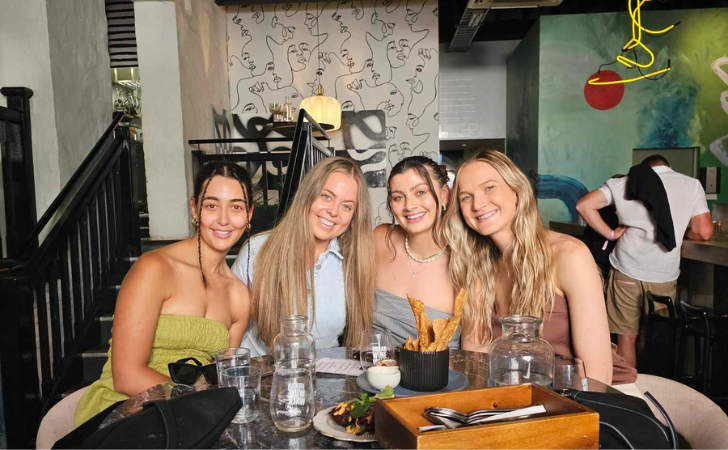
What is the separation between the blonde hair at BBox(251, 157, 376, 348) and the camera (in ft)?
7.24

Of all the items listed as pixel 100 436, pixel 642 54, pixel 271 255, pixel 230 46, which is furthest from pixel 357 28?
pixel 100 436

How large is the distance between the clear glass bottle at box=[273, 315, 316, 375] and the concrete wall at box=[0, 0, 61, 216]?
2.77 meters

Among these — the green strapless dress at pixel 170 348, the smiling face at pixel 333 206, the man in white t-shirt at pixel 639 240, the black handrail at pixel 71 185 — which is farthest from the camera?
the man in white t-shirt at pixel 639 240

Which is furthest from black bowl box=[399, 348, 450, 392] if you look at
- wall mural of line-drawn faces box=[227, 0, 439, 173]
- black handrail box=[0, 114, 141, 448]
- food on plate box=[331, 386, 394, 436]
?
wall mural of line-drawn faces box=[227, 0, 439, 173]

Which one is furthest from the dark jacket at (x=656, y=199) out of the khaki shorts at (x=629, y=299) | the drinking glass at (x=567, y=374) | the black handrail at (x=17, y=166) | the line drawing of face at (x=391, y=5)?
the line drawing of face at (x=391, y=5)

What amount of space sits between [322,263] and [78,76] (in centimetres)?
264

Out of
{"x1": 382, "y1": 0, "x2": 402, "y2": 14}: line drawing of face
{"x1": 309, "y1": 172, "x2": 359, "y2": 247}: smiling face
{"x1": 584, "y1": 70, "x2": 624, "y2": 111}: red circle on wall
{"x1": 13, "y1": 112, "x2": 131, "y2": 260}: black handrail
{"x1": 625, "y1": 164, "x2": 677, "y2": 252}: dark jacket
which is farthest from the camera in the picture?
{"x1": 584, "y1": 70, "x2": 624, "y2": 111}: red circle on wall

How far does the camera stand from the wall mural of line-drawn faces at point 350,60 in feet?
23.3

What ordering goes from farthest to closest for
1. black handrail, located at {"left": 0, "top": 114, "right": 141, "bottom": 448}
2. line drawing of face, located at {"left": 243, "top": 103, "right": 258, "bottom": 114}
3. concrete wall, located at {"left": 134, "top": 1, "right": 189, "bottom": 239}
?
line drawing of face, located at {"left": 243, "top": 103, "right": 258, "bottom": 114} → concrete wall, located at {"left": 134, "top": 1, "right": 189, "bottom": 239} → black handrail, located at {"left": 0, "top": 114, "right": 141, "bottom": 448}

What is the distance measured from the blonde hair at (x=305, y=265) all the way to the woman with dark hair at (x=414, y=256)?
0.43 ft

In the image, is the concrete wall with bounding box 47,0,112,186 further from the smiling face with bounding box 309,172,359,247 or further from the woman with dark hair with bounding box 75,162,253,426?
the smiling face with bounding box 309,172,359,247

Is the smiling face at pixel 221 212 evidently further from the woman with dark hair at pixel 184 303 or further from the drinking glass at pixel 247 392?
the drinking glass at pixel 247 392

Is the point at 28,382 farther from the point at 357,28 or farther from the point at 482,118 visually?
the point at 482,118

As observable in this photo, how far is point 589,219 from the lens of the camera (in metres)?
4.16
